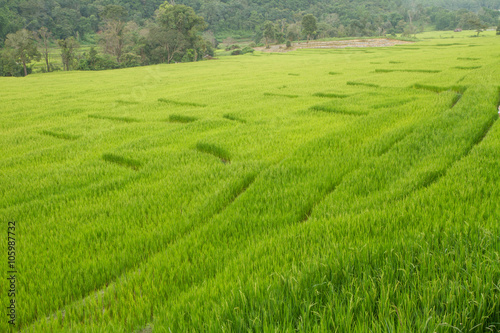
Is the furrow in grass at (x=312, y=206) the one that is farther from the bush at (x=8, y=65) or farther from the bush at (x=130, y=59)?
the bush at (x=130, y=59)

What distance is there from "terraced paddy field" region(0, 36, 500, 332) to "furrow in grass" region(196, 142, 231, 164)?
0.8 inches

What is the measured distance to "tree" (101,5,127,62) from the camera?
156 feet

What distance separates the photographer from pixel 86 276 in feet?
6.15

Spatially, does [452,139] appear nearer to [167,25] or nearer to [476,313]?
[476,313]

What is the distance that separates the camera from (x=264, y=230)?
2.29 meters

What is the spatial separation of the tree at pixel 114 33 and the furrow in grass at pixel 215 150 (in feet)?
162

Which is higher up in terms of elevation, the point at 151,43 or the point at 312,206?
the point at 151,43

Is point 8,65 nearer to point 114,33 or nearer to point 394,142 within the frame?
point 114,33

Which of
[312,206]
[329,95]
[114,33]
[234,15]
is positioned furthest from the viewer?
[234,15]

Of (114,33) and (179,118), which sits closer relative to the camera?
(179,118)

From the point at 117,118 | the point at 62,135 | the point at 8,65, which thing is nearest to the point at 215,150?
the point at 62,135

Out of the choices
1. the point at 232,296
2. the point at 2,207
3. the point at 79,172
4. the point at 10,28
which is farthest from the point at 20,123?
the point at 10,28

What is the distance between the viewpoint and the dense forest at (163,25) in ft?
150

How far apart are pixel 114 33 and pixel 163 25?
775 centimetres
